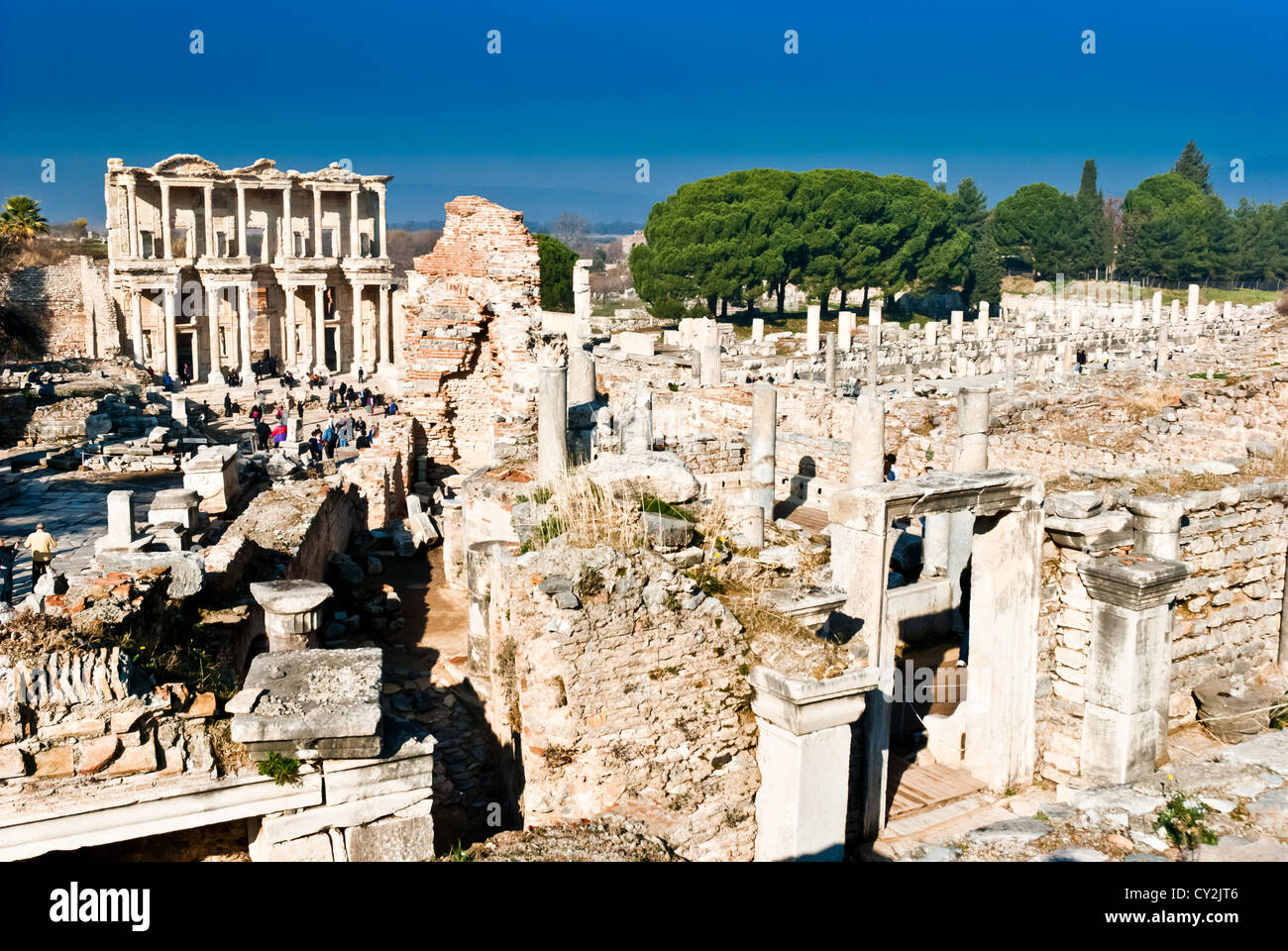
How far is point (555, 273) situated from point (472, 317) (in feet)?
167

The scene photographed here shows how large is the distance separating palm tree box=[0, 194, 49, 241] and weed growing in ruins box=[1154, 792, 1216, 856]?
62.9 meters

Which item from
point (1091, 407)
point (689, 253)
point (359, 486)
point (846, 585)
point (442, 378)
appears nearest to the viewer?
point (846, 585)

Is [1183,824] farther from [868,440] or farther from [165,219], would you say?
[165,219]

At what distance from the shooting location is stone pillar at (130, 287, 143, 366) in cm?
5284

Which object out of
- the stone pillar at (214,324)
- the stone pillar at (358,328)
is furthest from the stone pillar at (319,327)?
the stone pillar at (214,324)

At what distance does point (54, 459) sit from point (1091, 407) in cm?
2051

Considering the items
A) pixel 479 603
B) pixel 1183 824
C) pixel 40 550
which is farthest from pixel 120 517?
pixel 1183 824

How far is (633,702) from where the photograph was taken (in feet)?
22.7

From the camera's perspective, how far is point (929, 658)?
40.3 ft

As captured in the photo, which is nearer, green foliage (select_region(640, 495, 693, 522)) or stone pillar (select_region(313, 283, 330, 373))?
green foliage (select_region(640, 495, 693, 522))

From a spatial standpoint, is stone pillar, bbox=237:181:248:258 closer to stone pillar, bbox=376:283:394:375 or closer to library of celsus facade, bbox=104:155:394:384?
library of celsus facade, bbox=104:155:394:384

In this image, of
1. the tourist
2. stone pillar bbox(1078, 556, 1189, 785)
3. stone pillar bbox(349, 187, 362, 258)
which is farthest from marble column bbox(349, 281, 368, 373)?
stone pillar bbox(1078, 556, 1189, 785)
